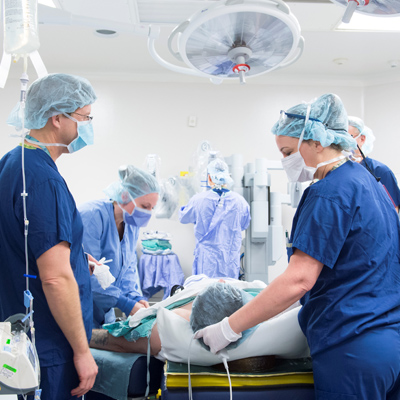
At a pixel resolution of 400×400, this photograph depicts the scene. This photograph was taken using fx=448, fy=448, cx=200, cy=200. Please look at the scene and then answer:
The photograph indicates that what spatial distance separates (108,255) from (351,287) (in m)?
1.23

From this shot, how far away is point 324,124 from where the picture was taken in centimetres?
151

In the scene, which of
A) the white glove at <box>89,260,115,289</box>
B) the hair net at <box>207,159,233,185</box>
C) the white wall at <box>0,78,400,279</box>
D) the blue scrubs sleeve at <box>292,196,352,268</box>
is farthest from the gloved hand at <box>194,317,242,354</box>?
the white wall at <box>0,78,400,279</box>

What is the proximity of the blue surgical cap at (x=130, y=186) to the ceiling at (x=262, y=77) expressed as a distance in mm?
1032

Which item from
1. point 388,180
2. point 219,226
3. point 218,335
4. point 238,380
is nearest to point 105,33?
point 219,226

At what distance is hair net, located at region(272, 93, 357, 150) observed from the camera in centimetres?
147

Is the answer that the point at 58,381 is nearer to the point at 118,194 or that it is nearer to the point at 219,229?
the point at 118,194

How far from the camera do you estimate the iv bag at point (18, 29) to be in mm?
1061

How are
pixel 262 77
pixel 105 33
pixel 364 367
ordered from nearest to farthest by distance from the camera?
pixel 364 367 → pixel 105 33 → pixel 262 77

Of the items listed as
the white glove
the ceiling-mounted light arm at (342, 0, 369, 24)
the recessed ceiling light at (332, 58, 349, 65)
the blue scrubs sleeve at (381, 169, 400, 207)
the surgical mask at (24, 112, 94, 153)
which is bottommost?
the white glove

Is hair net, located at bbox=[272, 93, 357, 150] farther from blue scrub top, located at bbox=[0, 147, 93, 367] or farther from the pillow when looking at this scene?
blue scrub top, located at bbox=[0, 147, 93, 367]

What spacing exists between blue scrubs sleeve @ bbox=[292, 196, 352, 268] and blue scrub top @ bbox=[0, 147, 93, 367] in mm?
682

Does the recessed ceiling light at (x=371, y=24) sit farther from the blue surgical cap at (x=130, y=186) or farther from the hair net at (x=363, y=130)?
the blue surgical cap at (x=130, y=186)

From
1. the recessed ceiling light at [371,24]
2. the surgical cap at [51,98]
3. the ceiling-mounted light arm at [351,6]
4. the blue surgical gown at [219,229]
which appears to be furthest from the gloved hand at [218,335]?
the recessed ceiling light at [371,24]

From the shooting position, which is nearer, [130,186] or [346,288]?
[346,288]
